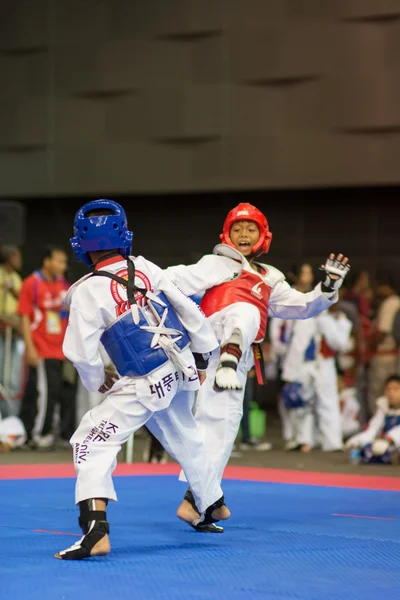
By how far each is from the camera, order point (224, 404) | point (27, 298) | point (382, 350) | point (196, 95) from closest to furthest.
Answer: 1. point (224, 404)
2. point (27, 298)
3. point (382, 350)
4. point (196, 95)

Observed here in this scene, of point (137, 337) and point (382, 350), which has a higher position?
point (137, 337)

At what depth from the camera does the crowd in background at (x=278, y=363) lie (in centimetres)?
955

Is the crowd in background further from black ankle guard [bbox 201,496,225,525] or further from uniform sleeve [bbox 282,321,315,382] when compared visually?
black ankle guard [bbox 201,496,225,525]

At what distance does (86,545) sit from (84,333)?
827mm

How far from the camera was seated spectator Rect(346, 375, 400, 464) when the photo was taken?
8.85 meters

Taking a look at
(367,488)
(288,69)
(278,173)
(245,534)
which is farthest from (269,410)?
(245,534)

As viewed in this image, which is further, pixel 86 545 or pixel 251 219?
pixel 251 219

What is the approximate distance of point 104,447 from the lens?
4305 mm

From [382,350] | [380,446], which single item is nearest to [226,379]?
[380,446]

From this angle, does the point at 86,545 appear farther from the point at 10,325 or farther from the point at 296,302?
the point at 10,325

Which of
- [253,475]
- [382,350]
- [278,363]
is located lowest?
[253,475]

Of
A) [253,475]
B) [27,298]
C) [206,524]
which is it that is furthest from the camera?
[27,298]

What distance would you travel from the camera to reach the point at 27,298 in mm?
9500

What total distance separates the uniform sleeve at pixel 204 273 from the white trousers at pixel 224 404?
0.62ft
